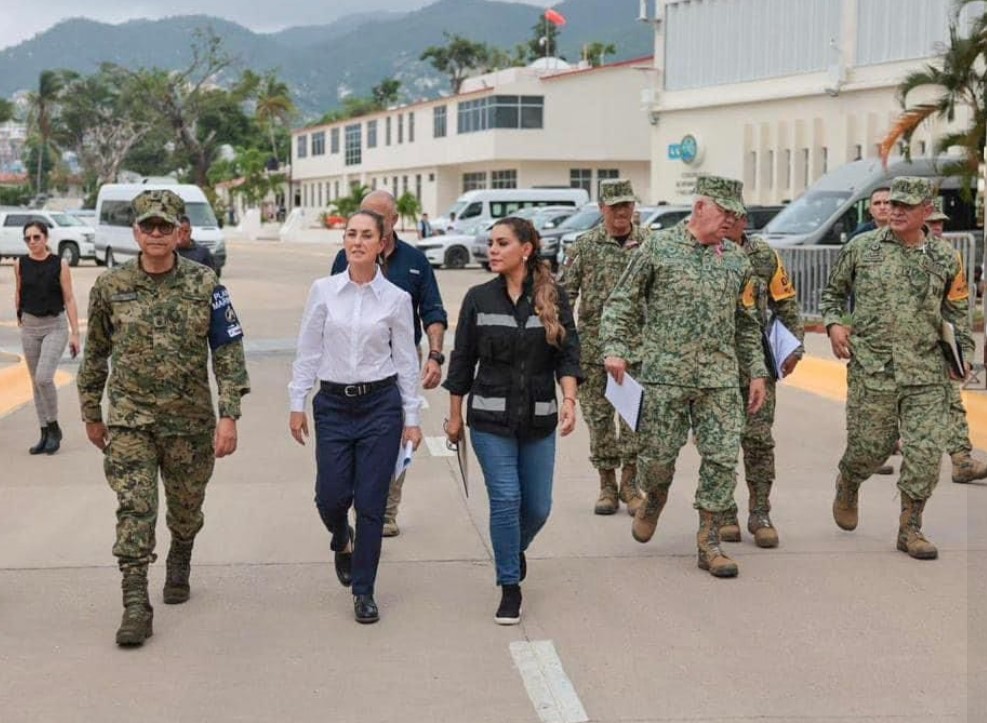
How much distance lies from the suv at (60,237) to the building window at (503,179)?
32648 mm

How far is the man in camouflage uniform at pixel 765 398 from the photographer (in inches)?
312

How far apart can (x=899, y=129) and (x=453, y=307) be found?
7.90 meters

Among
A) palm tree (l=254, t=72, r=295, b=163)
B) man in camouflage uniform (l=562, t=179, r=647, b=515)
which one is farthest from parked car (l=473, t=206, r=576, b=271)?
palm tree (l=254, t=72, r=295, b=163)

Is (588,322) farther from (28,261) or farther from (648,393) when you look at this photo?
(28,261)

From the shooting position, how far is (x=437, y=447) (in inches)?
466

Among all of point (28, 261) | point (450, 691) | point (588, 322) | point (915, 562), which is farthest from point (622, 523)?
point (28, 261)

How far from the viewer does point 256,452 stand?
37.7 feet

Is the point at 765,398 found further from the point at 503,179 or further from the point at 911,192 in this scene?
the point at 503,179

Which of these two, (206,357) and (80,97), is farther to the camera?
(80,97)

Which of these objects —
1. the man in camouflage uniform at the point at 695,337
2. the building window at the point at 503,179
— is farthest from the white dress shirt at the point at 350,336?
Result: the building window at the point at 503,179

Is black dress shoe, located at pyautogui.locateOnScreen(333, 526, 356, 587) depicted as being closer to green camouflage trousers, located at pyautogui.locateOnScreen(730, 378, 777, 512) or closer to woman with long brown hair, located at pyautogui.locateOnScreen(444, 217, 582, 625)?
woman with long brown hair, located at pyautogui.locateOnScreen(444, 217, 582, 625)

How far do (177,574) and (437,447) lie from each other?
4951mm

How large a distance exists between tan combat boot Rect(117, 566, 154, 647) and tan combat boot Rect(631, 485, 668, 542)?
8.42ft

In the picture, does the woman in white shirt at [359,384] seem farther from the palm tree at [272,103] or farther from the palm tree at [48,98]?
the palm tree at [48,98]
